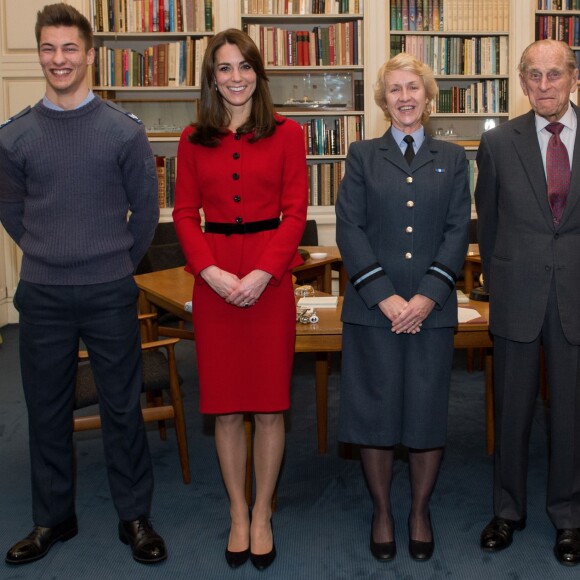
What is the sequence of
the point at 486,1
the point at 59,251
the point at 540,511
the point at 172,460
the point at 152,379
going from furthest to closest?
the point at 486,1 → the point at 172,460 → the point at 152,379 → the point at 540,511 → the point at 59,251

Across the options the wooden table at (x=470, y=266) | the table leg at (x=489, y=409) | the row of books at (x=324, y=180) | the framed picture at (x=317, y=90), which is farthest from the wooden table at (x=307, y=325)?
the framed picture at (x=317, y=90)

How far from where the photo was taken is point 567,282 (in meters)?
2.49

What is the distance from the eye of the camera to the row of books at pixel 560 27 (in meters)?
6.52

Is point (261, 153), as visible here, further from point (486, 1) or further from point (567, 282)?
point (486, 1)

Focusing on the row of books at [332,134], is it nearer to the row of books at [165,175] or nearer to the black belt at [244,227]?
the row of books at [165,175]

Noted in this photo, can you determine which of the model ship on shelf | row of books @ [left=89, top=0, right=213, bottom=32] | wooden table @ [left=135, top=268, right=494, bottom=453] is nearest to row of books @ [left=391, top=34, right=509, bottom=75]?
the model ship on shelf

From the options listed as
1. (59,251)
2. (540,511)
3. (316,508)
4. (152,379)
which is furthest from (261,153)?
(540,511)

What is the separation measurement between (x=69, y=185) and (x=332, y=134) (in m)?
4.46

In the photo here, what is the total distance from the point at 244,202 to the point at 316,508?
1307 millimetres

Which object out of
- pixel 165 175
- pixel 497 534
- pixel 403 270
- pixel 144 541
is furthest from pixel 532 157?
pixel 165 175

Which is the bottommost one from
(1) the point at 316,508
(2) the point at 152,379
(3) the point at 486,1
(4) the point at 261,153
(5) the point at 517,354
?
(1) the point at 316,508

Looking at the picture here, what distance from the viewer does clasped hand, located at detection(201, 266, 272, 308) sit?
96.1 inches

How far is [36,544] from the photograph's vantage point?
8.75 feet

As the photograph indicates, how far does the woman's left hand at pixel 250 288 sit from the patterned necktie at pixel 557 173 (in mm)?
924
